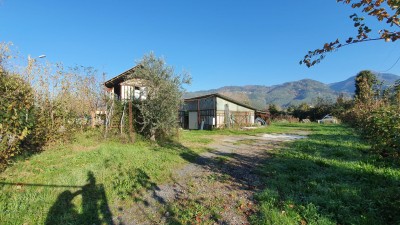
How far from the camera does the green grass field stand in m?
3.98

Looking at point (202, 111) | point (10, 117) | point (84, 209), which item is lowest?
point (84, 209)

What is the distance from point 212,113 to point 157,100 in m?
14.8

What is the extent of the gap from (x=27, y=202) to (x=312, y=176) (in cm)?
675

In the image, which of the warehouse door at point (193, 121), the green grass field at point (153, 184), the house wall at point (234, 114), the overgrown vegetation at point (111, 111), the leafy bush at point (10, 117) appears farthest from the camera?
the warehouse door at point (193, 121)

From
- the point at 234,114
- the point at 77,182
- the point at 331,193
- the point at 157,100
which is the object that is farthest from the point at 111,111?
the point at 234,114

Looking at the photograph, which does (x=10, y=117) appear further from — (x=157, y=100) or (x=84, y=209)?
(x=157, y=100)

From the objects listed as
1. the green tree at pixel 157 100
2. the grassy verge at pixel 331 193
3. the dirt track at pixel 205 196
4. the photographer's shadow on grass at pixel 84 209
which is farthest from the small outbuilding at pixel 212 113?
the photographer's shadow on grass at pixel 84 209

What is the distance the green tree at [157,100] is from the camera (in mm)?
11422

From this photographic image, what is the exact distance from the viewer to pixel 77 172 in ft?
20.0

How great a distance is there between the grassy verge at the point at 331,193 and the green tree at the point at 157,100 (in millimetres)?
6046

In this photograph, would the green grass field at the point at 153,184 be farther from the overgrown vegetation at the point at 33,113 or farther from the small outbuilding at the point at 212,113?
the small outbuilding at the point at 212,113

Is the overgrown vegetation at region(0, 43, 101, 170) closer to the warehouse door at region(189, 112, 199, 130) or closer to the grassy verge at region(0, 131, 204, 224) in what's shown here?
the grassy verge at region(0, 131, 204, 224)

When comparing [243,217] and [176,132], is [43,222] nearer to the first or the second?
[243,217]

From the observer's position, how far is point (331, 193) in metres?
4.70
